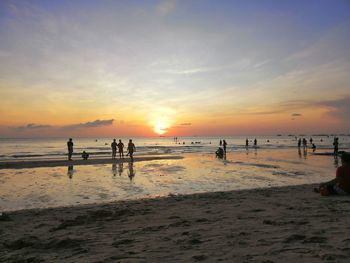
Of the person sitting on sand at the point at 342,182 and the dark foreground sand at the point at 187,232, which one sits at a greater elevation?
the person sitting on sand at the point at 342,182

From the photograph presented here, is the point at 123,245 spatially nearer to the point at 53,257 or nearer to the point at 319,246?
the point at 53,257

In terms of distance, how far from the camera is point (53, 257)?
534 centimetres

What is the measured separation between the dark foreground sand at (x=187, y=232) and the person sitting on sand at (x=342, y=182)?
57 cm

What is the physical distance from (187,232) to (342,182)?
640 cm

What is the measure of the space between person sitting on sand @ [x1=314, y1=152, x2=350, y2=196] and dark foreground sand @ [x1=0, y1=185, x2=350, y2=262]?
567 mm

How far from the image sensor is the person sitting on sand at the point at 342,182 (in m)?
9.92

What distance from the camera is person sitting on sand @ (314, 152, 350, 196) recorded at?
992 centimetres

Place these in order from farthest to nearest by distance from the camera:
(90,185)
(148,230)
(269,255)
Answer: (90,185)
(148,230)
(269,255)

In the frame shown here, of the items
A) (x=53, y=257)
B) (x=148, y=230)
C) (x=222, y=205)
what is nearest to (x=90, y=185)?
(x=222, y=205)

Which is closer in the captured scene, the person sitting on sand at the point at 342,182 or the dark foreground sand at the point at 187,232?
the dark foreground sand at the point at 187,232

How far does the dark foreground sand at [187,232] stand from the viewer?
4996 millimetres

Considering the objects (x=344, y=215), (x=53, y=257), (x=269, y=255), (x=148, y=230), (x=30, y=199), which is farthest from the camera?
(x=30, y=199)

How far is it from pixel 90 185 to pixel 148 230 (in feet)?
31.5

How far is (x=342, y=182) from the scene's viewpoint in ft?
33.2
